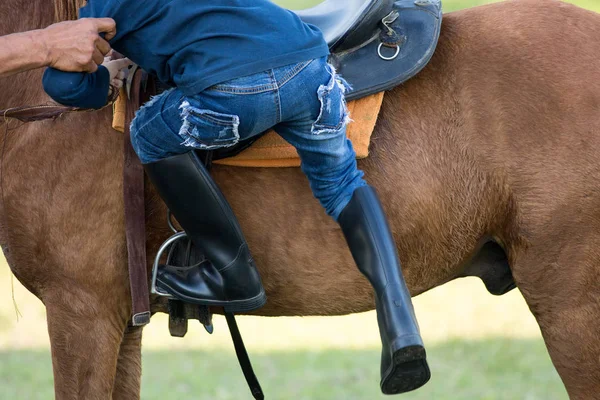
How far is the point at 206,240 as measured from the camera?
286 centimetres

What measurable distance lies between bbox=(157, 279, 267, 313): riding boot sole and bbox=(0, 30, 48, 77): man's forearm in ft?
2.90

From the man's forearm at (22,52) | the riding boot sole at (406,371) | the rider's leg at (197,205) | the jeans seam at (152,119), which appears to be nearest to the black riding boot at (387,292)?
the riding boot sole at (406,371)

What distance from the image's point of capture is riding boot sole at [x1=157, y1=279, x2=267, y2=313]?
9.60 feet

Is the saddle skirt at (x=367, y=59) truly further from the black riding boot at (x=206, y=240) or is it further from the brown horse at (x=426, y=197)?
the black riding boot at (x=206, y=240)

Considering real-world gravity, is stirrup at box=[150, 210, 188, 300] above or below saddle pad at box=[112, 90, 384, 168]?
below

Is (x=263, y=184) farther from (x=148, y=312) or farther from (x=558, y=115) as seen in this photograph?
(x=558, y=115)

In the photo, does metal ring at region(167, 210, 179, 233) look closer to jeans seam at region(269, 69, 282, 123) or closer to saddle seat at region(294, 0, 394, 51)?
jeans seam at region(269, 69, 282, 123)

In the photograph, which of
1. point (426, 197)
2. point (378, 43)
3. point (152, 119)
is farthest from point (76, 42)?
point (426, 197)

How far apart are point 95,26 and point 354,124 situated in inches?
36.7

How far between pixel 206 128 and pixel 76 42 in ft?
1.45

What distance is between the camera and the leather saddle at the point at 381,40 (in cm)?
291

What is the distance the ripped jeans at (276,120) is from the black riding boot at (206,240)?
0.08 metres

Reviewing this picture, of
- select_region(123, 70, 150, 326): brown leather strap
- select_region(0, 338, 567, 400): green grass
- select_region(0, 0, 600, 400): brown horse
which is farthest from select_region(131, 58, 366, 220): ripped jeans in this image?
select_region(0, 338, 567, 400): green grass

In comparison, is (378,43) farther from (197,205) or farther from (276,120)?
(197,205)
